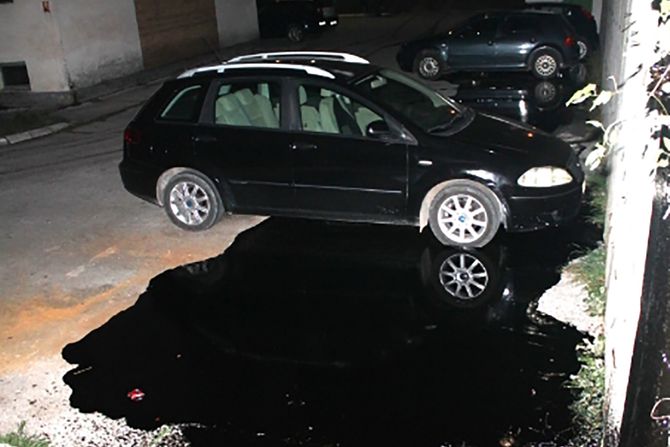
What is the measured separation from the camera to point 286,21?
2527 centimetres

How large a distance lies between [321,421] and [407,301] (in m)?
1.87

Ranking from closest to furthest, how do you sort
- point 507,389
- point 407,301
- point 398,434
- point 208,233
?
point 398,434 → point 507,389 → point 407,301 → point 208,233

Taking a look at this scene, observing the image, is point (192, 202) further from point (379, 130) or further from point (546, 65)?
point (546, 65)

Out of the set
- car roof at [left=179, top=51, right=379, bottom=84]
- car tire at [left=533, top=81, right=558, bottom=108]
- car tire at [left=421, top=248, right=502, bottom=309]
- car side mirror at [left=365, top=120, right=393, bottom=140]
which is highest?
car roof at [left=179, top=51, right=379, bottom=84]

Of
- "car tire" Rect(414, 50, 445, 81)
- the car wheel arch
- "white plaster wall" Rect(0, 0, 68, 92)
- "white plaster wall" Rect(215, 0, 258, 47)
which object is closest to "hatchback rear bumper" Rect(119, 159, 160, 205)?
the car wheel arch

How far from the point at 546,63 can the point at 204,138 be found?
10246mm

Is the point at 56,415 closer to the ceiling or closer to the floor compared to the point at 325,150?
closer to the floor

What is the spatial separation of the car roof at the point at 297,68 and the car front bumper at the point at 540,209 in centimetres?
210

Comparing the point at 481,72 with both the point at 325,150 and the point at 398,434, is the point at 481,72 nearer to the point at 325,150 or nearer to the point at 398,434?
the point at 325,150

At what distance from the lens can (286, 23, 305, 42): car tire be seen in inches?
987

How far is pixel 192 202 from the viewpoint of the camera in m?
8.43

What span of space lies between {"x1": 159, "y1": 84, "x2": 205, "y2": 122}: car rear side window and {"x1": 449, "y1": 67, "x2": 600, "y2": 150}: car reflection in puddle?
572 cm

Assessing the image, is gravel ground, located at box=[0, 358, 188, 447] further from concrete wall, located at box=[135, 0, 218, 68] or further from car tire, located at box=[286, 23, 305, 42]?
car tire, located at box=[286, 23, 305, 42]

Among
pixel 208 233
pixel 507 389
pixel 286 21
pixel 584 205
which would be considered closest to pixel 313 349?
pixel 507 389
